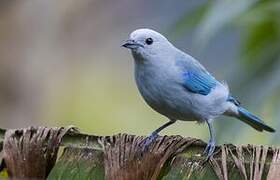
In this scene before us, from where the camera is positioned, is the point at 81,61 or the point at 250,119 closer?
the point at 250,119

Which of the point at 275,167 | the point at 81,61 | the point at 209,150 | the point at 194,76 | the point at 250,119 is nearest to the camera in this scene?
the point at 275,167

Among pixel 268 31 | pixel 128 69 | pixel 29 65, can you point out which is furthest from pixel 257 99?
pixel 128 69

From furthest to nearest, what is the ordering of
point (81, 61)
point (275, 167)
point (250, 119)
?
point (81, 61)
point (250, 119)
point (275, 167)

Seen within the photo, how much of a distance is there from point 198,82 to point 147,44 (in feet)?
0.52

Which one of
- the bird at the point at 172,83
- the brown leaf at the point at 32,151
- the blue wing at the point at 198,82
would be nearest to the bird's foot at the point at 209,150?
the brown leaf at the point at 32,151

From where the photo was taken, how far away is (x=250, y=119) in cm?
197

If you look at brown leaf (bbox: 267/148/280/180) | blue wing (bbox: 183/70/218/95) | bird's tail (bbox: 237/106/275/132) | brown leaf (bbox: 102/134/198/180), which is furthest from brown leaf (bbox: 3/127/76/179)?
bird's tail (bbox: 237/106/275/132)

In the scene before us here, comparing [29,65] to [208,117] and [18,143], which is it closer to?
[208,117]

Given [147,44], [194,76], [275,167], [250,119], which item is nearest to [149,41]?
[147,44]

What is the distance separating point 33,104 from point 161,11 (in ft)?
3.25

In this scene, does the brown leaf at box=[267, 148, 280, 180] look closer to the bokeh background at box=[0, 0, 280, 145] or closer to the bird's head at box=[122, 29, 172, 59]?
the bird's head at box=[122, 29, 172, 59]

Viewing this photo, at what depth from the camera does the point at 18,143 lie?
1.27 meters

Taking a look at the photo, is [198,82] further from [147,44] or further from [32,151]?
[32,151]

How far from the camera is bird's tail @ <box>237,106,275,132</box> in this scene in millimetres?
1932
